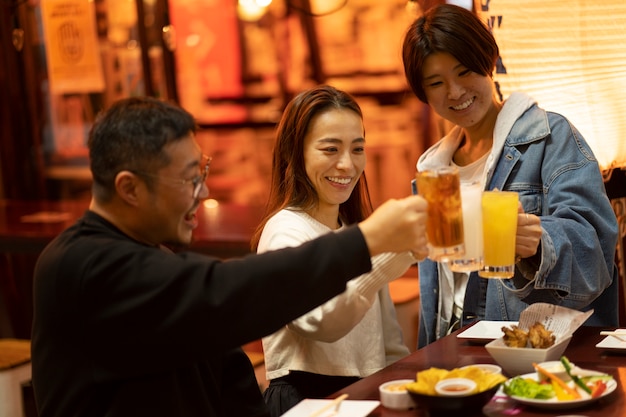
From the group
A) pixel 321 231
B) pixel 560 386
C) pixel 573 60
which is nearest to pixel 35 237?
pixel 321 231

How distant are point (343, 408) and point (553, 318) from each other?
715mm

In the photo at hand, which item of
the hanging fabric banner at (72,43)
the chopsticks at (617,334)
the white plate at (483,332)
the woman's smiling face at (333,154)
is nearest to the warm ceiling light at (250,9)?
the hanging fabric banner at (72,43)

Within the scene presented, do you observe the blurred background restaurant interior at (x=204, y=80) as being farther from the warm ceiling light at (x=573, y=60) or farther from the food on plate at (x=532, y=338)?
the food on plate at (x=532, y=338)

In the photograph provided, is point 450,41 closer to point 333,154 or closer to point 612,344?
point 333,154

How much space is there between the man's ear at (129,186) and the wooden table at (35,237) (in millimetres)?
2552

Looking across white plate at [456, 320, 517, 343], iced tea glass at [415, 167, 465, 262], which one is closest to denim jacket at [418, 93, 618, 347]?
white plate at [456, 320, 517, 343]

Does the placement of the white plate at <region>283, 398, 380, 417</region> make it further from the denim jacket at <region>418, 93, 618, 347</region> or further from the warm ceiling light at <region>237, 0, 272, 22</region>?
the warm ceiling light at <region>237, 0, 272, 22</region>

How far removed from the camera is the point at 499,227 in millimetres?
2273

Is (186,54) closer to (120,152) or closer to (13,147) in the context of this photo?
(13,147)

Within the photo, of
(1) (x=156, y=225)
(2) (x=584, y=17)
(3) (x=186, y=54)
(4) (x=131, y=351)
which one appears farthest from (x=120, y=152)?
(3) (x=186, y=54)

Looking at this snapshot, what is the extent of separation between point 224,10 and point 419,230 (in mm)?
5830

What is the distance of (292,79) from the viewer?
7230 mm

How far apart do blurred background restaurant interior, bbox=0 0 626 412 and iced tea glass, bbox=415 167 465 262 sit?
3.43 metres

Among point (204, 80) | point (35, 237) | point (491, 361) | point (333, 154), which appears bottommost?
point (491, 361)
